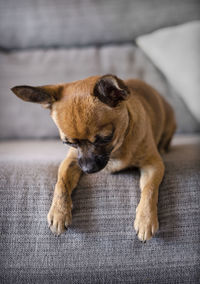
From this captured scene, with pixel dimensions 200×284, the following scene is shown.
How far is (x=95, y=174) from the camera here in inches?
50.6

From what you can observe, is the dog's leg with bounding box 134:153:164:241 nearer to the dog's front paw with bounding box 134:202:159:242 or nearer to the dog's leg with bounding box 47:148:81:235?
the dog's front paw with bounding box 134:202:159:242

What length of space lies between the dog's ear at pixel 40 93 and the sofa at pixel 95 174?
27 centimetres

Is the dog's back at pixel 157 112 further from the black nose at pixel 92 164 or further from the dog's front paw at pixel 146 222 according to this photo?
the dog's front paw at pixel 146 222

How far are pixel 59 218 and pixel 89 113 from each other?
0.36m

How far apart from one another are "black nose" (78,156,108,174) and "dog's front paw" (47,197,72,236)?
0.46 ft

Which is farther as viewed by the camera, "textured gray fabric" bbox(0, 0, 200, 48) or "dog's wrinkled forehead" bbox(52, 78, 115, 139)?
"textured gray fabric" bbox(0, 0, 200, 48)

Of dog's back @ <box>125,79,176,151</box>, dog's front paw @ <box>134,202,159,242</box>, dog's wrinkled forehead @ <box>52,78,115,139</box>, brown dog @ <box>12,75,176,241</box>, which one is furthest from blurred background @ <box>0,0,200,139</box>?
dog's front paw @ <box>134,202,159,242</box>

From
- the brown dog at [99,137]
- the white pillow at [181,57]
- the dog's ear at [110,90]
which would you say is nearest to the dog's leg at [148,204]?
the brown dog at [99,137]

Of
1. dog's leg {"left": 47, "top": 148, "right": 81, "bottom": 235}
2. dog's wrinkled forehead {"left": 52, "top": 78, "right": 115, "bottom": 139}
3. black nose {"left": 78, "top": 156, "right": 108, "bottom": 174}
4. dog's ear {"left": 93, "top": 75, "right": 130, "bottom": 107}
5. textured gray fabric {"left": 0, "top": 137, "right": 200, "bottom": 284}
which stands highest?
dog's ear {"left": 93, "top": 75, "right": 130, "bottom": 107}

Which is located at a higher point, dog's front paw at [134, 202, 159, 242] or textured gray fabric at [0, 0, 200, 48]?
textured gray fabric at [0, 0, 200, 48]

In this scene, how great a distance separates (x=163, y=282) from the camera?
114 centimetres

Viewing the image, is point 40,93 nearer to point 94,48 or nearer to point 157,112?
point 157,112

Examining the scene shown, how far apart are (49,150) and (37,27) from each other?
92 centimetres

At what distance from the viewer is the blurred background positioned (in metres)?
→ 1.99
